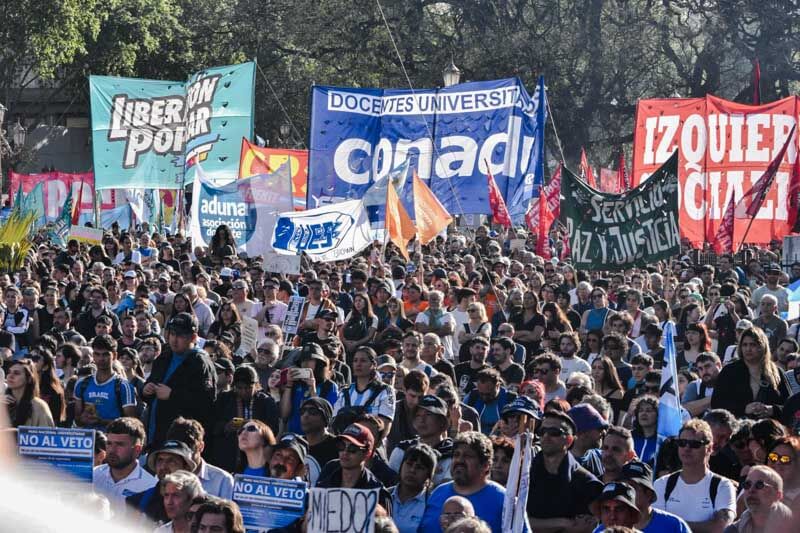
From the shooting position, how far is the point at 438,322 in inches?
492

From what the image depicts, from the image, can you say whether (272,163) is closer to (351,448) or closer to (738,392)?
(738,392)

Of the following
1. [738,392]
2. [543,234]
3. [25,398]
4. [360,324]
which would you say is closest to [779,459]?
[738,392]

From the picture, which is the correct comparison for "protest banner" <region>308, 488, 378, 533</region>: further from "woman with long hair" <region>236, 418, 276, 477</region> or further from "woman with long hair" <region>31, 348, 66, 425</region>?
"woman with long hair" <region>31, 348, 66, 425</region>

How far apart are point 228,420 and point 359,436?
1.98 m

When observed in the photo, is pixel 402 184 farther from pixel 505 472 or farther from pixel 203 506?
pixel 203 506

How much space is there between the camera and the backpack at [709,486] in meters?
6.39

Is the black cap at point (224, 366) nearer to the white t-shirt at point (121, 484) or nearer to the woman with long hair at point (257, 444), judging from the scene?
the woman with long hair at point (257, 444)

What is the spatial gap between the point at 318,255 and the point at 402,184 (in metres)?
1.64

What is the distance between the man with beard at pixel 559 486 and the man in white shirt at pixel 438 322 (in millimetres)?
5838

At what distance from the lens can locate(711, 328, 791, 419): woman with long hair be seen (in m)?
8.76

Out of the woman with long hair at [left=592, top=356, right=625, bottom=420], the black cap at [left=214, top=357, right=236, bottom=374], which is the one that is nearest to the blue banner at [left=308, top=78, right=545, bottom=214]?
the woman with long hair at [left=592, top=356, right=625, bottom=420]

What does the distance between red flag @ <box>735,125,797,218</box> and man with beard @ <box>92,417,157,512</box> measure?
451 inches

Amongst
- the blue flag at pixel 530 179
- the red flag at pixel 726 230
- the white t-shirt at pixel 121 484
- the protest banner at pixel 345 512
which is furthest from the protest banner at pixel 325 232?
the protest banner at pixel 345 512

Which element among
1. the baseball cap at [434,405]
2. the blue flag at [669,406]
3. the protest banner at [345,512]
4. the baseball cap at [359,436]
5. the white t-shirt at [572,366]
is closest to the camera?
the protest banner at [345,512]
